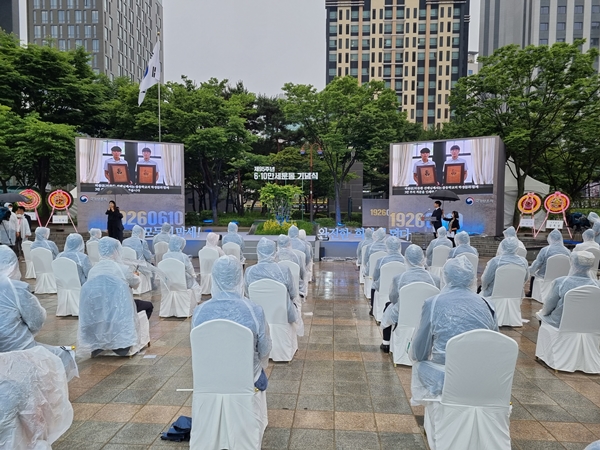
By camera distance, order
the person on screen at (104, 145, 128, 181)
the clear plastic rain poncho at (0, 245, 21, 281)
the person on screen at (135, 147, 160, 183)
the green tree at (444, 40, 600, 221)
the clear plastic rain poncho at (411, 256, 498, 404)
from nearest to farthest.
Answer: the clear plastic rain poncho at (411, 256, 498, 404), the clear plastic rain poncho at (0, 245, 21, 281), the person on screen at (104, 145, 128, 181), the person on screen at (135, 147, 160, 183), the green tree at (444, 40, 600, 221)

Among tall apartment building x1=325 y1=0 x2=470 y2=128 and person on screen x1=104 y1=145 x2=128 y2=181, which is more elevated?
tall apartment building x1=325 y1=0 x2=470 y2=128

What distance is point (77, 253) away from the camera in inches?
251

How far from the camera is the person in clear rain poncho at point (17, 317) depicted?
9.73 ft

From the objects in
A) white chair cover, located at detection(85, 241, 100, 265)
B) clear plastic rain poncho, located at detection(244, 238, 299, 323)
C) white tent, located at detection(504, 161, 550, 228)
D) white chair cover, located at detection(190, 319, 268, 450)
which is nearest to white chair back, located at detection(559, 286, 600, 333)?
clear plastic rain poncho, located at detection(244, 238, 299, 323)

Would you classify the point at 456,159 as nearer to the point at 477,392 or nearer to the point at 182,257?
the point at 182,257

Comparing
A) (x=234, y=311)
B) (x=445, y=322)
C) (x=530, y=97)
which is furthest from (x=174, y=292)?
(x=530, y=97)

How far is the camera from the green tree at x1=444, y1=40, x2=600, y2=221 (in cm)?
1802

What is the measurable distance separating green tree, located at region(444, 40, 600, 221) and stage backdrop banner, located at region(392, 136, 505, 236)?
11.1ft

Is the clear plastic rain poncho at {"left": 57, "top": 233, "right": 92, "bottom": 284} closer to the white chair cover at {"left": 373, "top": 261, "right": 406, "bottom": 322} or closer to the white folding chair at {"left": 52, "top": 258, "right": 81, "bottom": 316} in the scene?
the white folding chair at {"left": 52, "top": 258, "right": 81, "bottom": 316}

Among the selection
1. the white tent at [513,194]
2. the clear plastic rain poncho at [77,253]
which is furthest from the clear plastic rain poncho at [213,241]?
the white tent at [513,194]

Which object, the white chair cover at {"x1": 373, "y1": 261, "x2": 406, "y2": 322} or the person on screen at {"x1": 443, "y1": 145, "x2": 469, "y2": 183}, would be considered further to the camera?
the person on screen at {"x1": 443, "y1": 145, "x2": 469, "y2": 183}

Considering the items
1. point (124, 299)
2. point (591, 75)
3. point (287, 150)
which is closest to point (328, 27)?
point (287, 150)

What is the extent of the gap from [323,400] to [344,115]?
65.9 ft

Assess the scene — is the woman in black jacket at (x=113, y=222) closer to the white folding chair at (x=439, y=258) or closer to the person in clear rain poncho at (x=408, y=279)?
the white folding chair at (x=439, y=258)
